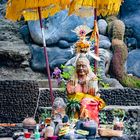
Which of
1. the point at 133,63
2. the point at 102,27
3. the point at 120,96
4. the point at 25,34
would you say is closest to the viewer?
the point at 120,96

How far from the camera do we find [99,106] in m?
9.68

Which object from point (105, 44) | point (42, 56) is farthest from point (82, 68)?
point (42, 56)

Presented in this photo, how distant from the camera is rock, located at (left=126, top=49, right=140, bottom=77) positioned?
15.9 meters

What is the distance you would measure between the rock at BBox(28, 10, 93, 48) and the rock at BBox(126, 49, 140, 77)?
49.9 inches

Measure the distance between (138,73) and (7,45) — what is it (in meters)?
3.15

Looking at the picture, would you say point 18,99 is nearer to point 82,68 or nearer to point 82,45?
point 82,45

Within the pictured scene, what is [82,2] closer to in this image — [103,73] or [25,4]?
[25,4]

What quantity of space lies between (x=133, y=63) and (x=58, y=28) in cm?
197

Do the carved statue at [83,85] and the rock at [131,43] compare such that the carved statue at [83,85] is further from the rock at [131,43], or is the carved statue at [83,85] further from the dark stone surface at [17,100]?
the rock at [131,43]

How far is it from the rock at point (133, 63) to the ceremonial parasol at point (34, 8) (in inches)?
196

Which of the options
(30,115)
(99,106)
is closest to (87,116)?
(99,106)

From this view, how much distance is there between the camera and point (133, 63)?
1602cm

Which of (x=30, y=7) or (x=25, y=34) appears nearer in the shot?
(x=30, y=7)

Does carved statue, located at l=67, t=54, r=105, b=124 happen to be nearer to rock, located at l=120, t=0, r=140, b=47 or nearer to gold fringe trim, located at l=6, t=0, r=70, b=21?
gold fringe trim, located at l=6, t=0, r=70, b=21
